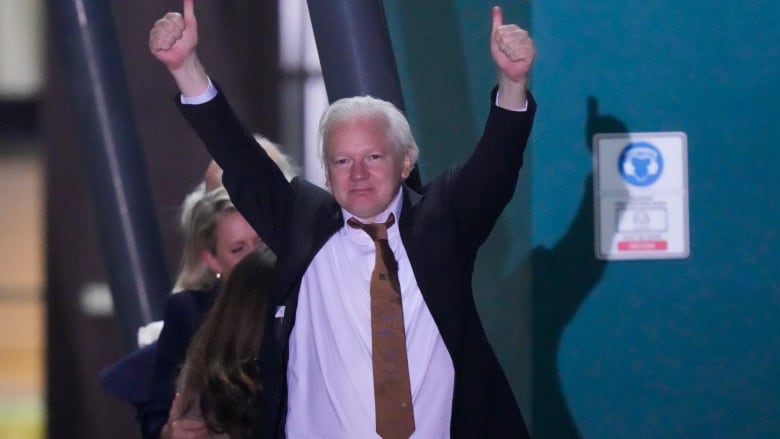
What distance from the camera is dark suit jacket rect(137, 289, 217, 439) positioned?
2.45 meters

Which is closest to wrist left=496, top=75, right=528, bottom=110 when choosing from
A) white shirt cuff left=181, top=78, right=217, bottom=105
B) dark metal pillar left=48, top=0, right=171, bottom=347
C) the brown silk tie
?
the brown silk tie

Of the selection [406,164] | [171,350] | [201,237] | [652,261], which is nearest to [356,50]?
[201,237]

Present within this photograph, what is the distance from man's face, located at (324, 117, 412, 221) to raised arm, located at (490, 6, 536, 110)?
0.71 feet

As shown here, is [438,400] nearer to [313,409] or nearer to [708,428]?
[313,409]

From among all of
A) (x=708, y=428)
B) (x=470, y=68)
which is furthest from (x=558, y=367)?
(x=470, y=68)

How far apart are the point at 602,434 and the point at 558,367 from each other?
203mm

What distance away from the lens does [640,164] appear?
302 centimetres

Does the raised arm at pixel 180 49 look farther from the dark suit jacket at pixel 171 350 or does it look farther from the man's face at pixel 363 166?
the dark suit jacket at pixel 171 350

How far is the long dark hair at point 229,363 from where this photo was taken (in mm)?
2203

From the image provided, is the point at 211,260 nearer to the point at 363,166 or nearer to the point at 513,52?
the point at 363,166

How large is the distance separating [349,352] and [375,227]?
0.72 feet

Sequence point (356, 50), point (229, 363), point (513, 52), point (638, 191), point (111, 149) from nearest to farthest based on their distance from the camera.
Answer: point (513, 52) < point (229, 363) < point (356, 50) < point (638, 191) < point (111, 149)

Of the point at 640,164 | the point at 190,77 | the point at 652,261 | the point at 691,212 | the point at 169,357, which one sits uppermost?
the point at 190,77

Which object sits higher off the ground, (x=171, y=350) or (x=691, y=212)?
(x=691, y=212)
